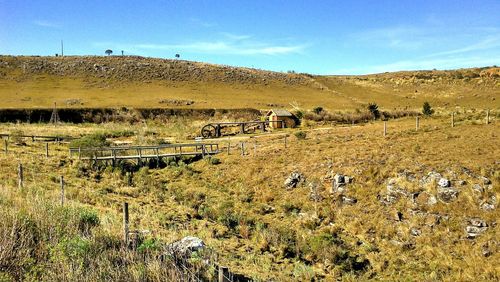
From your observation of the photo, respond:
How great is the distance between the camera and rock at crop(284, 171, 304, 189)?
88.2 ft

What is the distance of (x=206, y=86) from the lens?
95312 millimetres

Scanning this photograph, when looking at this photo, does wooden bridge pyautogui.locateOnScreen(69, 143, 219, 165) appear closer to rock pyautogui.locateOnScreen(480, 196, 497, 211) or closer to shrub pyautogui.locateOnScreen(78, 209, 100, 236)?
rock pyautogui.locateOnScreen(480, 196, 497, 211)

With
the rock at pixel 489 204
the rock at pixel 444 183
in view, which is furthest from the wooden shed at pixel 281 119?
the rock at pixel 489 204

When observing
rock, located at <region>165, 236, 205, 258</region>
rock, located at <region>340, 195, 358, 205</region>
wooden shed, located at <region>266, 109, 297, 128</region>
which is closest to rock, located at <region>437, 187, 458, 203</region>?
rock, located at <region>340, 195, 358, 205</region>

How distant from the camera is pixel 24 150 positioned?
3519cm

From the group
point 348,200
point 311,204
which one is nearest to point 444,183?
point 348,200

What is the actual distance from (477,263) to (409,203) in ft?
17.7

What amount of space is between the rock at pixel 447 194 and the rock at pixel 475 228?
79.7 inches

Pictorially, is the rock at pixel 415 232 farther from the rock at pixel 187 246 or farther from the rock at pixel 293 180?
the rock at pixel 187 246

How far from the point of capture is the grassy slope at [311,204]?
16609 mm

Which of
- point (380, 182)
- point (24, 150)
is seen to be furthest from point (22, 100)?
point (380, 182)

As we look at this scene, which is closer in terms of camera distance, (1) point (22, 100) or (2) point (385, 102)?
(1) point (22, 100)

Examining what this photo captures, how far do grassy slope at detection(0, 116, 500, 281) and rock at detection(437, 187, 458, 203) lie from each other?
1.16 ft

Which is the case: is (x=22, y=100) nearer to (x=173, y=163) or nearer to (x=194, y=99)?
(x=194, y=99)
